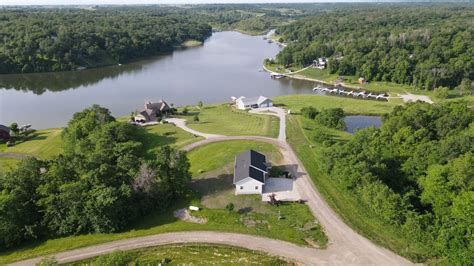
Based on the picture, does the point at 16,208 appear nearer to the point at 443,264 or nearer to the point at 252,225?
the point at 252,225

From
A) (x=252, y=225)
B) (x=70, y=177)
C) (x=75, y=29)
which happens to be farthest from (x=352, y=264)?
(x=75, y=29)

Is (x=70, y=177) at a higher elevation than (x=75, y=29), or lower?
lower

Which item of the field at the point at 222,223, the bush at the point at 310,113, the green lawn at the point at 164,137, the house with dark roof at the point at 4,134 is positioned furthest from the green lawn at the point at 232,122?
the house with dark roof at the point at 4,134

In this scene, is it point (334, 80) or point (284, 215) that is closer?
point (284, 215)

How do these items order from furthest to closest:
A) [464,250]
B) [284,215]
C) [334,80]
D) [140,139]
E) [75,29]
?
[75,29], [334,80], [140,139], [284,215], [464,250]

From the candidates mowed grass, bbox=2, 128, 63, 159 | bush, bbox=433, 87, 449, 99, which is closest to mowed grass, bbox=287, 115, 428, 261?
mowed grass, bbox=2, 128, 63, 159

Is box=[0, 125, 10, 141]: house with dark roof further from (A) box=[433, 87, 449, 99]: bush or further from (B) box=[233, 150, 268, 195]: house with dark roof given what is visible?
(A) box=[433, 87, 449, 99]: bush

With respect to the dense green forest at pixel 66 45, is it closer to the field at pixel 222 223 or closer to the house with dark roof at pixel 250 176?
the house with dark roof at pixel 250 176
